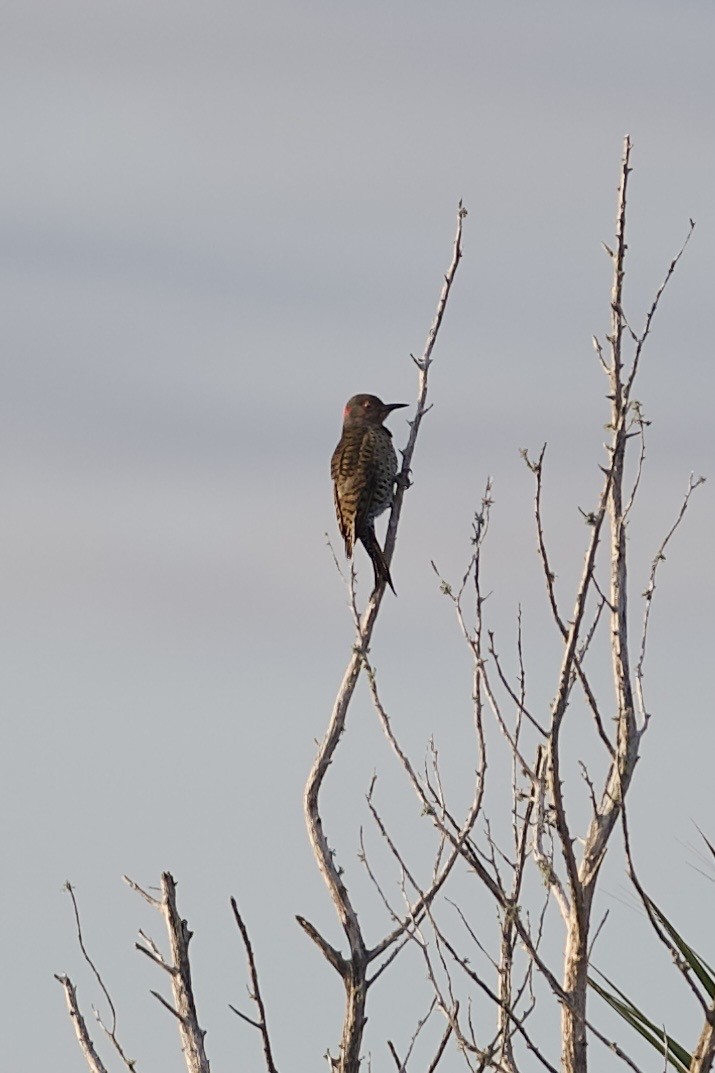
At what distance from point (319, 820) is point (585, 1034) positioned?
2492 mm

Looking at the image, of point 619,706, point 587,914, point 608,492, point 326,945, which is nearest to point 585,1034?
point 587,914

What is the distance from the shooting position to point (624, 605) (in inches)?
195

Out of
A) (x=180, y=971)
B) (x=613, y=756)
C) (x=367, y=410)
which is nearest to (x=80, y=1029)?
(x=180, y=971)

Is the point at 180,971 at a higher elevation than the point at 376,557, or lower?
lower

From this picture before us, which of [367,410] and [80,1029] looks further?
[367,410]

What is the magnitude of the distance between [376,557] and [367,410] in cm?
271

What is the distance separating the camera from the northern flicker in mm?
9492

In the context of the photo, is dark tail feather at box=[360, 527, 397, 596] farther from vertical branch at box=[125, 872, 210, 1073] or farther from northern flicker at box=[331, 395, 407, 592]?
vertical branch at box=[125, 872, 210, 1073]

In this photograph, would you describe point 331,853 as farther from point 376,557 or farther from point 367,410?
point 367,410

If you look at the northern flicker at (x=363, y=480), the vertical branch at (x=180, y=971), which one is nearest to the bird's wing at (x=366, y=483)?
the northern flicker at (x=363, y=480)

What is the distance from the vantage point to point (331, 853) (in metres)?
7.15

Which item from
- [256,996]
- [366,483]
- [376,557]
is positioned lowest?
[256,996]

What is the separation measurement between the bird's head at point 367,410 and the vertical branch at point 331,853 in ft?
12.1

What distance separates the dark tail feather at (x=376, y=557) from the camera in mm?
7910
